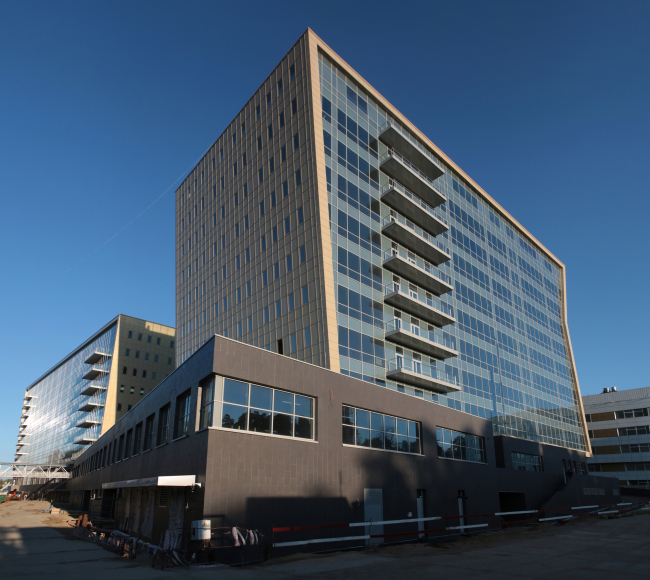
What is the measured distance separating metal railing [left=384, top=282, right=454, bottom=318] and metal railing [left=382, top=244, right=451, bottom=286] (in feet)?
6.55

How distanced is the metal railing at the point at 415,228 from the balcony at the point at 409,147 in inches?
247

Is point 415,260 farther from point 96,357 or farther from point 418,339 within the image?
point 96,357

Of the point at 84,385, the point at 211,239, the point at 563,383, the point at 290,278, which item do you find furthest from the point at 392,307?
the point at 84,385

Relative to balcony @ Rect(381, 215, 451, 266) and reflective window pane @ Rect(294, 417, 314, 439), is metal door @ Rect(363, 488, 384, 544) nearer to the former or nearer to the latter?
reflective window pane @ Rect(294, 417, 314, 439)

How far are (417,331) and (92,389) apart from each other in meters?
67.2

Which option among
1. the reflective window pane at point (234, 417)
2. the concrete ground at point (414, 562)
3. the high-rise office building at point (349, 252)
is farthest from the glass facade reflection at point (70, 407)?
the reflective window pane at point (234, 417)

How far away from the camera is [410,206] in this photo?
136 feet

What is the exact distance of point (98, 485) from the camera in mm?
46844

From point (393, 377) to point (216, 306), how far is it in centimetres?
2002

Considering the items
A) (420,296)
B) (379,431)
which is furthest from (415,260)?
(379,431)

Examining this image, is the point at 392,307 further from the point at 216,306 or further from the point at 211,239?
the point at 211,239

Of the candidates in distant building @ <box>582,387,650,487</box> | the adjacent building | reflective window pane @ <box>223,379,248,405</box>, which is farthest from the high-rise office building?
distant building @ <box>582,387,650,487</box>

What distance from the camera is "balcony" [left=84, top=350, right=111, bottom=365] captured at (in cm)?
8404

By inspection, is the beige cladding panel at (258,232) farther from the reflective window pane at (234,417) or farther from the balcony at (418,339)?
the reflective window pane at (234,417)
